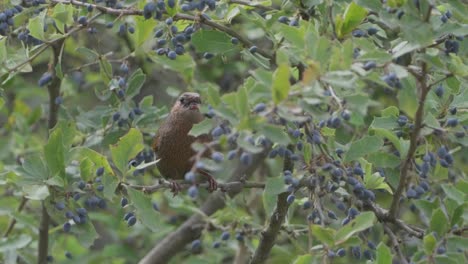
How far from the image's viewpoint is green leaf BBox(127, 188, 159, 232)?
9.00 ft

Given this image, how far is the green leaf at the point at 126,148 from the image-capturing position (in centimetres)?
276

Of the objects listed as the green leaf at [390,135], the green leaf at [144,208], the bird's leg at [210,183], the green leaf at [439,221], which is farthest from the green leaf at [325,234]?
the bird's leg at [210,183]

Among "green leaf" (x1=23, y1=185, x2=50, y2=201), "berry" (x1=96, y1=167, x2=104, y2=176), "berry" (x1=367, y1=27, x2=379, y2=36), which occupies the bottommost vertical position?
"green leaf" (x1=23, y1=185, x2=50, y2=201)

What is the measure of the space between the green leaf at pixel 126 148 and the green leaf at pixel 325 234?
0.72 metres

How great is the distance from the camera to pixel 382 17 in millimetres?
2283

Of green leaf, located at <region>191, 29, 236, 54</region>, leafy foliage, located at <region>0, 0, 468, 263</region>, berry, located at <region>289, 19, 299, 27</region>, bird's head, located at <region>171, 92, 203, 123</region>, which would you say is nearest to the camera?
leafy foliage, located at <region>0, 0, 468, 263</region>

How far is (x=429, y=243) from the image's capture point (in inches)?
90.7

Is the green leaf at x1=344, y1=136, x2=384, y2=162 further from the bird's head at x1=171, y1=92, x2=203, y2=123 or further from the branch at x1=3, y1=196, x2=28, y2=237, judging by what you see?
the branch at x1=3, y1=196, x2=28, y2=237

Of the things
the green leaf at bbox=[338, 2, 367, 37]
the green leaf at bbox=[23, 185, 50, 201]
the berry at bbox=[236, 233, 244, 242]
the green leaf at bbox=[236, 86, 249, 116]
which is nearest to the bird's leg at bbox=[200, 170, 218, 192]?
the berry at bbox=[236, 233, 244, 242]

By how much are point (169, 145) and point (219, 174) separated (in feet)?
2.40

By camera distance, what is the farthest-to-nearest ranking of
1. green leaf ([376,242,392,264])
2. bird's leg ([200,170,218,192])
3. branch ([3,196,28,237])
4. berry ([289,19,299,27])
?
branch ([3,196,28,237])
bird's leg ([200,170,218,192])
berry ([289,19,299,27])
green leaf ([376,242,392,264])

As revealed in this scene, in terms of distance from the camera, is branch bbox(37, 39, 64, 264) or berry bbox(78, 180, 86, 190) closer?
berry bbox(78, 180, 86, 190)

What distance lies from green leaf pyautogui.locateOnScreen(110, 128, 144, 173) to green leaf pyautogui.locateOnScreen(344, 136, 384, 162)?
2.00 ft

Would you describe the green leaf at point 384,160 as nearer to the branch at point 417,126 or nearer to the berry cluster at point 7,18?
the branch at point 417,126
